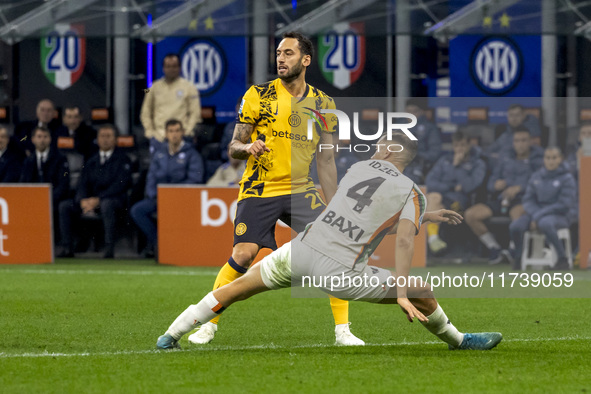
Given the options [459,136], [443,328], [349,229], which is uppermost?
[459,136]

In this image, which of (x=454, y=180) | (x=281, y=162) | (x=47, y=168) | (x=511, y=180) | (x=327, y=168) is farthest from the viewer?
(x=47, y=168)

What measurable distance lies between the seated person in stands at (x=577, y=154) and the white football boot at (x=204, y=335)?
7265 millimetres

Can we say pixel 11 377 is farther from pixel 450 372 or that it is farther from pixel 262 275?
pixel 450 372

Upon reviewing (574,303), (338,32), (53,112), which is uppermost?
(338,32)

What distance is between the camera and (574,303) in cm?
1028

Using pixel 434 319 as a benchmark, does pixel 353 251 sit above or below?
above

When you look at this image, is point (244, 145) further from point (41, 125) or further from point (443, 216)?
point (41, 125)

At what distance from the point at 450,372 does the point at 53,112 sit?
1102 cm

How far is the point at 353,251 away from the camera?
652 cm

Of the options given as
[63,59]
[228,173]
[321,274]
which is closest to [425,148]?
[228,173]

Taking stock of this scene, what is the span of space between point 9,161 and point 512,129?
21.7ft

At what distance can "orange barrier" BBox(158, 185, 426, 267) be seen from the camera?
45.5 feet

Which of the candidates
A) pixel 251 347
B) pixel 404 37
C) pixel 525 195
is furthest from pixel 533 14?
pixel 251 347

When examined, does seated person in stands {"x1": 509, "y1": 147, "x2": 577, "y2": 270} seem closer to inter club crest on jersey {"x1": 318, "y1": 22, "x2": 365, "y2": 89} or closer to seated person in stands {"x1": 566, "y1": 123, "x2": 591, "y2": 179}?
Result: seated person in stands {"x1": 566, "y1": 123, "x2": 591, "y2": 179}
